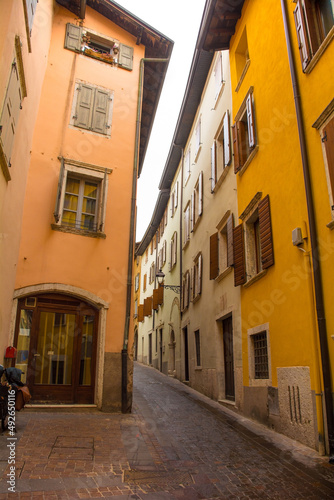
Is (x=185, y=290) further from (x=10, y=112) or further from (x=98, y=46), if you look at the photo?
(x=10, y=112)

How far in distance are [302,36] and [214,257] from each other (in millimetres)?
6149

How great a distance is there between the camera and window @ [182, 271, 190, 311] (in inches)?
618

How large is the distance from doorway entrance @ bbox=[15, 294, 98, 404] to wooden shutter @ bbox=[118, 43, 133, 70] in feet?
22.9

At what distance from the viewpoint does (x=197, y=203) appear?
14.8 m

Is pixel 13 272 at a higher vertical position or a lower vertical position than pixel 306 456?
higher

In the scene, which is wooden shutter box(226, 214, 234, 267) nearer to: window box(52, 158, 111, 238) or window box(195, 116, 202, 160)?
window box(52, 158, 111, 238)

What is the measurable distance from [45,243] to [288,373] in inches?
220

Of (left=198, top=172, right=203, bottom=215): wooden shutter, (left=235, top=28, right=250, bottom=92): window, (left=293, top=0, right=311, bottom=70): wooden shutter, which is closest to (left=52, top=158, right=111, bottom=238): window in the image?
(left=235, top=28, right=250, bottom=92): window

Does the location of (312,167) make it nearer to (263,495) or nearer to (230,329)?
(263,495)

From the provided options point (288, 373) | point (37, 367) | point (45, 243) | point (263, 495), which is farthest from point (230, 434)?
point (45, 243)

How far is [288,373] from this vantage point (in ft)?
21.4

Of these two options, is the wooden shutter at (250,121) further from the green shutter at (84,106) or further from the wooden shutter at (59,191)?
the wooden shutter at (59,191)

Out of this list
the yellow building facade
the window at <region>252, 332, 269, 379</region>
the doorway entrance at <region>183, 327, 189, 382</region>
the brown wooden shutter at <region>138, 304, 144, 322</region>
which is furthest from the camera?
the brown wooden shutter at <region>138, 304, 144, 322</region>

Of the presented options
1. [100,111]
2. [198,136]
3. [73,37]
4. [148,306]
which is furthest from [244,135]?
[148,306]
